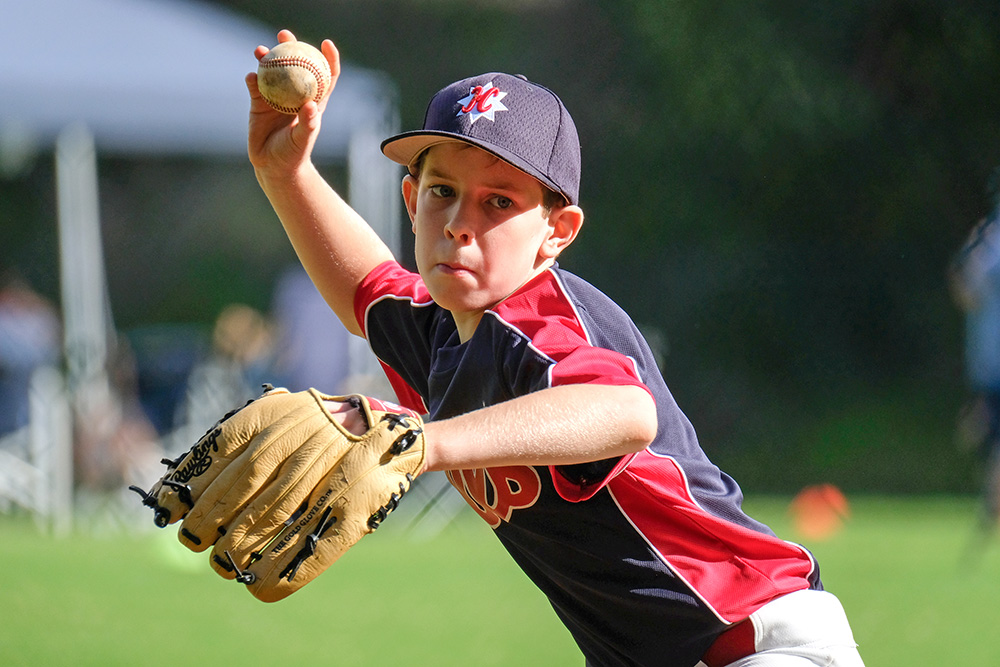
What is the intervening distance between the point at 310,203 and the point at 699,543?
1085 mm

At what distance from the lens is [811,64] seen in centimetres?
1086

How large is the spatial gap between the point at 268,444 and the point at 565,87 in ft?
35.8

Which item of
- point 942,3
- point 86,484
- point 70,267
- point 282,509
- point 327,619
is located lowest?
point 86,484

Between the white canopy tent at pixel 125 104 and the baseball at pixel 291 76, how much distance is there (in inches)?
236

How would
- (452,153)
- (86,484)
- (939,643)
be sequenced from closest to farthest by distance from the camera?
(452,153)
(939,643)
(86,484)

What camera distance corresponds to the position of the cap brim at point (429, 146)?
1.95 metres

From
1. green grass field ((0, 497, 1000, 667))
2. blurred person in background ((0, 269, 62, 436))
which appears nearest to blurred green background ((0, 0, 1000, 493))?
green grass field ((0, 497, 1000, 667))

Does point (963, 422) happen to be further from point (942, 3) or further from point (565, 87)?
point (565, 87)

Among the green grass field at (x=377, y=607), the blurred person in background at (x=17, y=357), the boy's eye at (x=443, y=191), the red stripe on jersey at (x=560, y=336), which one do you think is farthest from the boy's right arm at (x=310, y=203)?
the blurred person in background at (x=17, y=357)

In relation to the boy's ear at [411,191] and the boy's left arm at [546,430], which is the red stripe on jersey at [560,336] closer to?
the boy's left arm at [546,430]

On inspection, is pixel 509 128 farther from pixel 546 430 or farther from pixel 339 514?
pixel 339 514

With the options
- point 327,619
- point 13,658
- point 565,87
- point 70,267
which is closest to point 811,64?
point 565,87

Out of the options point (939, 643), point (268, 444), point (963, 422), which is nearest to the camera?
point (268, 444)

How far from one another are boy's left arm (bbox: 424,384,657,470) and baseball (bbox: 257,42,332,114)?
0.86 m
